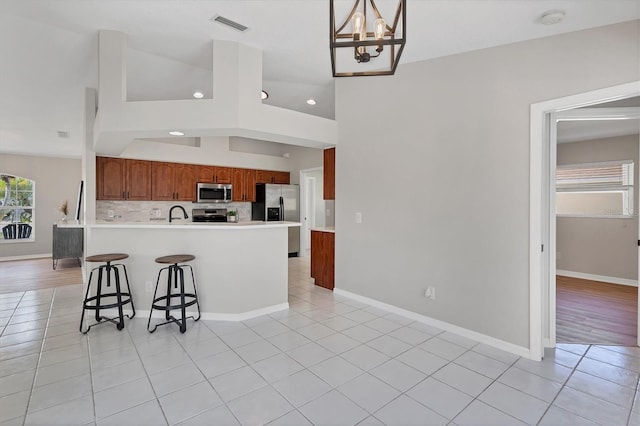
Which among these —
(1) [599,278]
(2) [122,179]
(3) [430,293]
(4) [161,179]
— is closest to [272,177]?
(4) [161,179]

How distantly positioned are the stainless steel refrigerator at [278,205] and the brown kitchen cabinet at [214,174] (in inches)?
28.9

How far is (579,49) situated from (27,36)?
482 centimetres

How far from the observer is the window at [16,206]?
712 centimetres

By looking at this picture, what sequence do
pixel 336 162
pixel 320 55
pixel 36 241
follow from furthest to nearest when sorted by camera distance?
pixel 36 241 → pixel 336 162 → pixel 320 55

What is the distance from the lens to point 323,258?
4.71 meters

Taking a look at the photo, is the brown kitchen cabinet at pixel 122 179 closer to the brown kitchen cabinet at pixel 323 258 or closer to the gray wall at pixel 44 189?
the brown kitchen cabinet at pixel 323 258

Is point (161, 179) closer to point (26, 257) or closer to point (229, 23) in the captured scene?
point (229, 23)

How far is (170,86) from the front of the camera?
435cm

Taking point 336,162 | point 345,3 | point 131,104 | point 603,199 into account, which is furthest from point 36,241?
point 603,199

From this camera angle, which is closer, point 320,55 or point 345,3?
point 345,3

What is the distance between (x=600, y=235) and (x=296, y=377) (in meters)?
5.81

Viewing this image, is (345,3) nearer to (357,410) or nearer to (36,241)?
(357,410)

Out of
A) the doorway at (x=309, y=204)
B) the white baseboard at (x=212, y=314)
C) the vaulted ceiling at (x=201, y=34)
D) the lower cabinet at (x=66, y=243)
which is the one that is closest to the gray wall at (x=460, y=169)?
the vaulted ceiling at (x=201, y=34)

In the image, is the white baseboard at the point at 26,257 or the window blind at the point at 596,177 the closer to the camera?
the window blind at the point at 596,177
